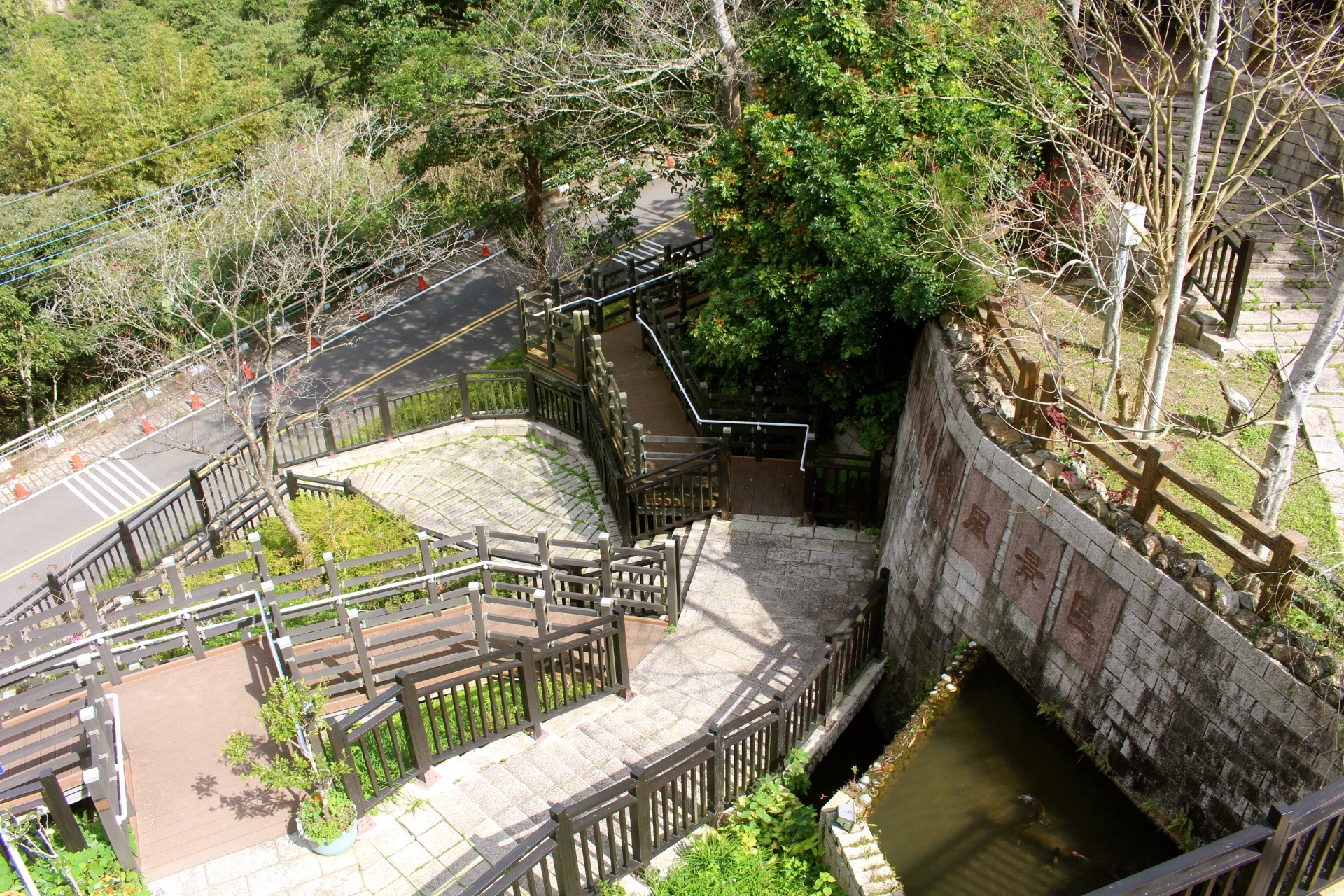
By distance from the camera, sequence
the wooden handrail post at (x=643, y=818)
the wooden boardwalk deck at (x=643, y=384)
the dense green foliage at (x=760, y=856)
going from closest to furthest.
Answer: the wooden handrail post at (x=643, y=818)
the dense green foliage at (x=760, y=856)
the wooden boardwalk deck at (x=643, y=384)

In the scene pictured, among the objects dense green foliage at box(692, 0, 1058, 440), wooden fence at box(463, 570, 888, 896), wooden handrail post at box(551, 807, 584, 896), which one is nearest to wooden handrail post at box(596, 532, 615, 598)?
wooden fence at box(463, 570, 888, 896)

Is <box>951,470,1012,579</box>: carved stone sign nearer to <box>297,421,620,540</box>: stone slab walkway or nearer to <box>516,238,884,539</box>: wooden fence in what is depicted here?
<box>516,238,884,539</box>: wooden fence

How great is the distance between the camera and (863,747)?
1034cm

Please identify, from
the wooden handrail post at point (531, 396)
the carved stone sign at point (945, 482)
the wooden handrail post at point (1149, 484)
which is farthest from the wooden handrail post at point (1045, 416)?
the wooden handrail post at point (531, 396)

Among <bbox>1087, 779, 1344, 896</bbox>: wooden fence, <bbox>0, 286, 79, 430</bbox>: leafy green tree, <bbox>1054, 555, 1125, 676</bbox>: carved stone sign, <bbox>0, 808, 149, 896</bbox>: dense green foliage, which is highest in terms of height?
<bbox>1087, 779, 1344, 896</bbox>: wooden fence

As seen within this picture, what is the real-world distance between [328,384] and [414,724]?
16148mm

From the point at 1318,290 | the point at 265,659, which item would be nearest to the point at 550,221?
the point at 265,659

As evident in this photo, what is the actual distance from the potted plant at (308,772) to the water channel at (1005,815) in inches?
179

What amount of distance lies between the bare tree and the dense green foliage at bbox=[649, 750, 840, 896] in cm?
1054

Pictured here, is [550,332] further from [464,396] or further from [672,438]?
[672,438]

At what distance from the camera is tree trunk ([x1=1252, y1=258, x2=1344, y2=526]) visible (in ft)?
21.6

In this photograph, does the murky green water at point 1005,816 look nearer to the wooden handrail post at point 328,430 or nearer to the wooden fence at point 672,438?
the wooden fence at point 672,438

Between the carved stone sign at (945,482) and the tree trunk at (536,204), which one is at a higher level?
the tree trunk at (536,204)

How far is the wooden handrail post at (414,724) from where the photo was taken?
7.97 metres
